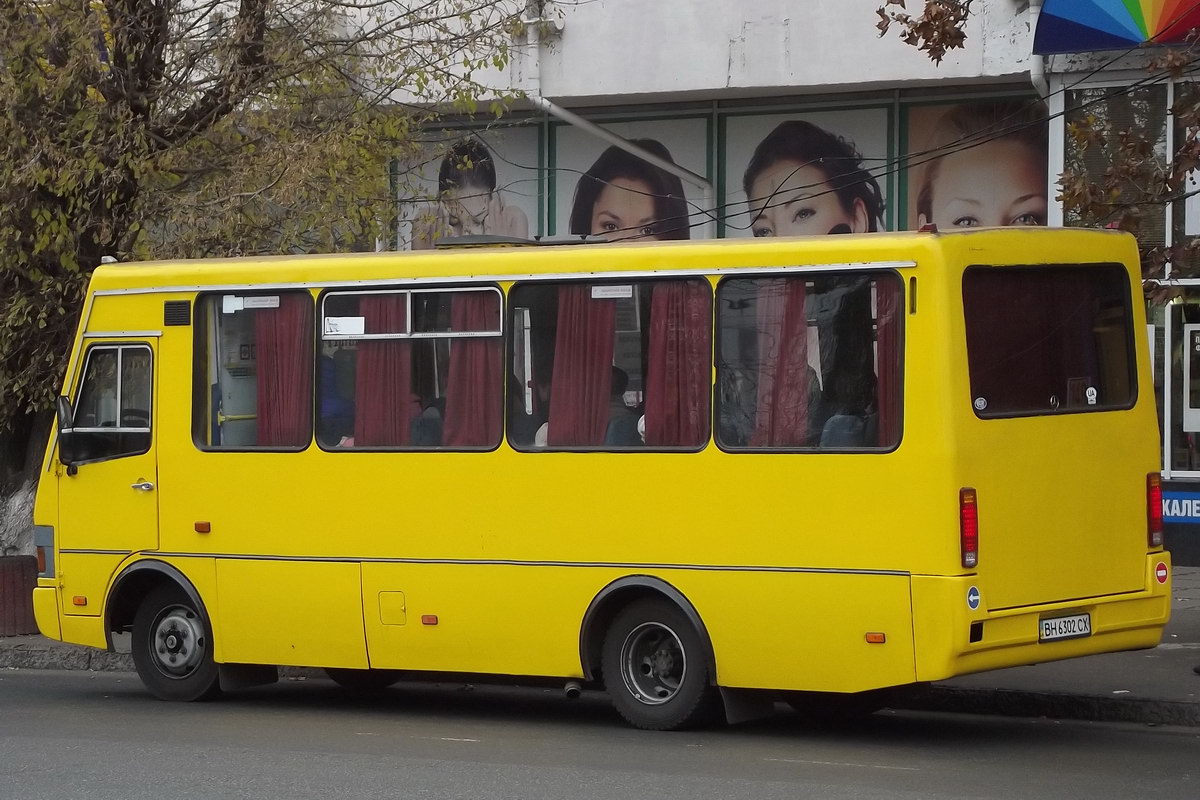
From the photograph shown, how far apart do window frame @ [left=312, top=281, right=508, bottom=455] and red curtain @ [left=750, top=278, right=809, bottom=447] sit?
1.59m

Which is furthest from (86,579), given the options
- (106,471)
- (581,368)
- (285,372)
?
(581,368)

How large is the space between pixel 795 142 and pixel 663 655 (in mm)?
11621

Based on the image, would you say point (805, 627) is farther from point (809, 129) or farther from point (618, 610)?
point (809, 129)

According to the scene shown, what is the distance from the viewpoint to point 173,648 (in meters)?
11.5

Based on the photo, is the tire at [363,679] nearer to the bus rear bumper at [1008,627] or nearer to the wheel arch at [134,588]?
the wheel arch at [134,588]

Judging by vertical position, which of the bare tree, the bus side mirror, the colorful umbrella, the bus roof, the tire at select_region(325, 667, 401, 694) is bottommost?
the tire at select_region(325, 667, 401, 694)

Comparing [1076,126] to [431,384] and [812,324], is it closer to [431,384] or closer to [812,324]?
[812,324]

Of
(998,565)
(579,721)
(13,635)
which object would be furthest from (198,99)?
(998,565)

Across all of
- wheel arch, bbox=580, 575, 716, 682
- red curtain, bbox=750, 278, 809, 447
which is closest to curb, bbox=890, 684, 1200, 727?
wheel arch, bbox=580, 575, 716, 682

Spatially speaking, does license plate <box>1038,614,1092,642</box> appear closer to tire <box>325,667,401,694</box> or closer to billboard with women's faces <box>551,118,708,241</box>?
tire <box>325,667,401,694</box>

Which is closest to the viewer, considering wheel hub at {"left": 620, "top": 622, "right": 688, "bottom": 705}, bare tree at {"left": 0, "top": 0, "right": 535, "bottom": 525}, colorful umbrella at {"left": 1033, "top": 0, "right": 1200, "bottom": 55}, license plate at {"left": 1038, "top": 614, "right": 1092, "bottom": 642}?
license plate at {"left": 1038, "top": 614, "right": 1092, "bottom": 642}

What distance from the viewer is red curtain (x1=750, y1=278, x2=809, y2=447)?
938 centimetres

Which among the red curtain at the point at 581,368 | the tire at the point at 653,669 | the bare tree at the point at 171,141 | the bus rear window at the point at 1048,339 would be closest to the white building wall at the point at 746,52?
the bare tree at the point at 171,141

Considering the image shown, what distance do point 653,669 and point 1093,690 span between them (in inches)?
106
